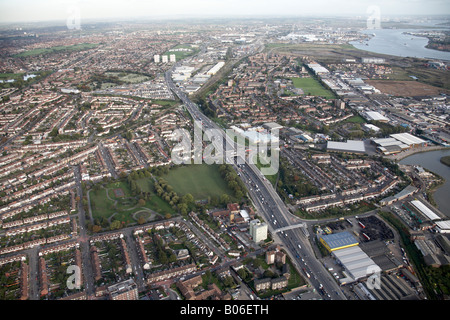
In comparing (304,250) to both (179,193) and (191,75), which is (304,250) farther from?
(191,75)

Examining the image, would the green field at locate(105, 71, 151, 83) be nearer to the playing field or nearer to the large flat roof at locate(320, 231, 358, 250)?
the playing field

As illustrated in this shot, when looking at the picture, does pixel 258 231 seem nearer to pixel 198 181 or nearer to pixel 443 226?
pixel 198 181

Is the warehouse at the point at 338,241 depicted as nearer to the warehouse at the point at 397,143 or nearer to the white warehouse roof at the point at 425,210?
the white warehouse roof at the point at 425,210

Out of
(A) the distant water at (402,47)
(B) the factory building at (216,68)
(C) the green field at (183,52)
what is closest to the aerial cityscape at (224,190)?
(B) the factory building at (216,68)

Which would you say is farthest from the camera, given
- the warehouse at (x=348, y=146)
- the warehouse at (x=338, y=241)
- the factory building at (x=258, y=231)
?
the warehouse at (x=348, y=146)

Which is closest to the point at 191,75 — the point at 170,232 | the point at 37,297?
the point at 170,232
